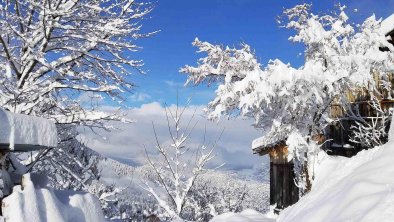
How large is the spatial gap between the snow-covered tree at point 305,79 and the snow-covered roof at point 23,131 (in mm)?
4695

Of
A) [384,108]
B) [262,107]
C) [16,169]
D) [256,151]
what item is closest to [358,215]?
[16,169]

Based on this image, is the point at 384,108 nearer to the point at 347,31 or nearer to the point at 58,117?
the point at 347,31

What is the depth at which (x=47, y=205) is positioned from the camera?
3.86 m

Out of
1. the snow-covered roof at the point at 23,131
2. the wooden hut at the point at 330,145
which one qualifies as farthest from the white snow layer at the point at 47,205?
the wooden hut at the point at 330,145

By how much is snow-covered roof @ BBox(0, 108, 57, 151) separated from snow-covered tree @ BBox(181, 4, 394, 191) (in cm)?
470

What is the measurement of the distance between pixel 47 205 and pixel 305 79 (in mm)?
5444

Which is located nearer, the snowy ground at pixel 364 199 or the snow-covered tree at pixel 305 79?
the snowy ground at pixel 364 199

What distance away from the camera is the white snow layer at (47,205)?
3.55 m

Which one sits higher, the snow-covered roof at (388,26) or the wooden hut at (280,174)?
the snow-covered roof at (388,26)

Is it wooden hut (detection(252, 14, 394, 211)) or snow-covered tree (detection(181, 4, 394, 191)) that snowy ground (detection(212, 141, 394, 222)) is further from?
wooden hut (detection(252, 14, 394, 211))

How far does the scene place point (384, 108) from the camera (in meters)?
11.6

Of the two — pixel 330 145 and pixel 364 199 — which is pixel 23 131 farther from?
pixel 330 145

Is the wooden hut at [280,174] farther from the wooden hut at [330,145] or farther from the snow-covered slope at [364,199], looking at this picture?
the snow-covered slope at [364,199]

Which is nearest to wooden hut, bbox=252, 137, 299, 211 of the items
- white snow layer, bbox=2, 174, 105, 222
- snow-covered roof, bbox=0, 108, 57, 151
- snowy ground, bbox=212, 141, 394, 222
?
snowy ground, bbox=212, 141, 394, 222
